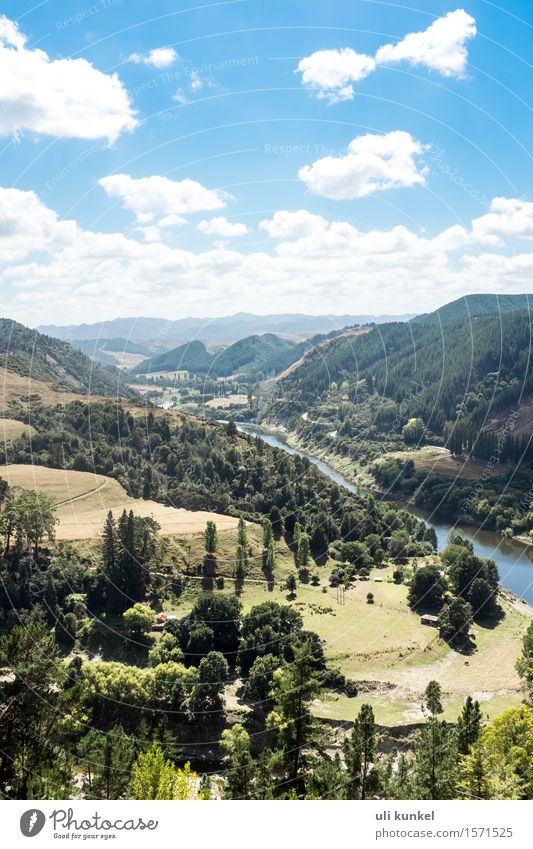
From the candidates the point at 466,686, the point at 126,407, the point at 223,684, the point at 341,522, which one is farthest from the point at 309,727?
the point at 126,407

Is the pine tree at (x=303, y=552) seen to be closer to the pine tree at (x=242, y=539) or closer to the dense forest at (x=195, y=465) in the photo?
the dense forest at (x=195, y=465)

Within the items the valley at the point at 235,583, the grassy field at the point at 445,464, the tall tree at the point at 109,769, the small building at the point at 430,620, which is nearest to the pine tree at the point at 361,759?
the valley at the point at 235,583

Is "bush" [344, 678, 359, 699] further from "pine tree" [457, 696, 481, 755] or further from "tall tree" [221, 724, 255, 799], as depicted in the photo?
"tall tree" [221, 724, 255, 799]

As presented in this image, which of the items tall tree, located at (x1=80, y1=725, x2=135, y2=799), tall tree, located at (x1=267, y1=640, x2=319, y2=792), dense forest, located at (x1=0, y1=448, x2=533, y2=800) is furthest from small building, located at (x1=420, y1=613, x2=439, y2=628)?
tall tree, located at (x1=80, y1=725, x2=135, y2=799)

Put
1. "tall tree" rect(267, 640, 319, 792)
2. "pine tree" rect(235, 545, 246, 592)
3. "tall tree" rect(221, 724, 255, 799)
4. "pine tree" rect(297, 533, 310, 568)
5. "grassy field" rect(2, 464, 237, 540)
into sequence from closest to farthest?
"tall tree" rect(221, 724, 255, 799) → "tall tree" rect(267, 640, 319, 792) → "pine tree" rect(235, 545, 246, 592) → "pine tree" rect(297, 533, 310, 568) → "grassy field" rect(2, 464, 237, 540)

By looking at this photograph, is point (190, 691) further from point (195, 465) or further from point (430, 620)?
point (195, 465)

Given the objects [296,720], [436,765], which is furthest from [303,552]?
[436,765]
